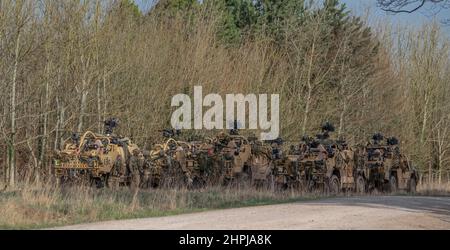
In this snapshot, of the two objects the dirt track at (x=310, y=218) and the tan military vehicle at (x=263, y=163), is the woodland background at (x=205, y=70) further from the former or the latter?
the dirt track at (x=310, y=218)

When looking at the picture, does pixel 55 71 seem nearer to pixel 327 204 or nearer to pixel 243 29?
pixel 327 204

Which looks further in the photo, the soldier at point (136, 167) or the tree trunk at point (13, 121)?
the soldier at point (136, 167)

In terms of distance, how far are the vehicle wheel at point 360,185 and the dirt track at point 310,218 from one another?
858cm

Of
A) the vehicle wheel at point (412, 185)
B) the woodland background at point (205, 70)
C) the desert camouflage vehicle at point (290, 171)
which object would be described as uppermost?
the woodland background at point (205, 70)

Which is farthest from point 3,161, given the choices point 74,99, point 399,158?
point 399,158

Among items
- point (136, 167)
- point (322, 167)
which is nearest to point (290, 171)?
point (322, 167)

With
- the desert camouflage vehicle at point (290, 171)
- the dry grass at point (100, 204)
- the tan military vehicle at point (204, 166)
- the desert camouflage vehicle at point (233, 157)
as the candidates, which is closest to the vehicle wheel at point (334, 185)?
the desert camouflage vehicle at point (290, 171)

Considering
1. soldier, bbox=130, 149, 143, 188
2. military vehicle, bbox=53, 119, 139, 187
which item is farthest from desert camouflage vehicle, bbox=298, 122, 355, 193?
military vehicle, bbox=53, 119, 139, 187

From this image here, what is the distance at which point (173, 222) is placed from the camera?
13.3 m

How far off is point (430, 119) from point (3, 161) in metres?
25.6

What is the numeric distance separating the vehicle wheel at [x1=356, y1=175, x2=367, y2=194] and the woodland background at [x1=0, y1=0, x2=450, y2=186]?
321 inches

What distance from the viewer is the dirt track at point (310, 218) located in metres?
12.7

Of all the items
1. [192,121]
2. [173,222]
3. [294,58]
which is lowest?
[173,222]

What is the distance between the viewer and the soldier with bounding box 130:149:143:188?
79.0 feet
